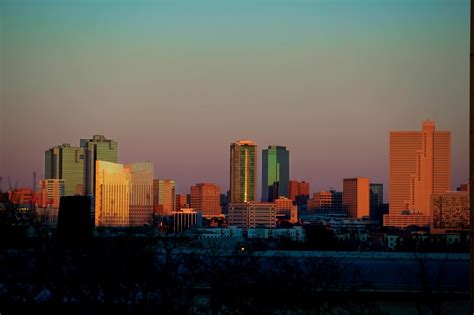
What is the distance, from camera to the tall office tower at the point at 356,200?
4663 inches

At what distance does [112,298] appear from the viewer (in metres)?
11.1

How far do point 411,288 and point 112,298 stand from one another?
5.17 metres

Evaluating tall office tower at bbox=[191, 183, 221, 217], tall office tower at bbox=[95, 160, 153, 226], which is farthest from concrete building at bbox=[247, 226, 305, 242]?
tall office tower at bbox=[191, 183, 221, 217]

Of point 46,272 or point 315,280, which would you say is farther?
point 315,280

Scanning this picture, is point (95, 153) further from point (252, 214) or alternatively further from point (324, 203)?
point (324, 203)

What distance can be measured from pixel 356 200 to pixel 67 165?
222ft

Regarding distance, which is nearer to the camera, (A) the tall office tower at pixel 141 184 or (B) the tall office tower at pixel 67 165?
(B) the tall office tower at pixel 67 165

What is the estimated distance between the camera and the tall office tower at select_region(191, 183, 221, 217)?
116 m

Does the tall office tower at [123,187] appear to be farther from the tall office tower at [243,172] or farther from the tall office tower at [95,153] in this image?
the tall office tower at [243,172]

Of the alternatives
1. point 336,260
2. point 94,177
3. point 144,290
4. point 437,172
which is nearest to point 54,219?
point 336,260

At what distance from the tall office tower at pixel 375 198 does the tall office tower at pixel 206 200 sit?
2098cm

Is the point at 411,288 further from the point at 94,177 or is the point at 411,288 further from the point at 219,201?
the point at 219,201

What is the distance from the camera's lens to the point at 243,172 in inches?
5674

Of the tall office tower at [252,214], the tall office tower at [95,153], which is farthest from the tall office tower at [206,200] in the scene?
the tall office tower at [95,153]
